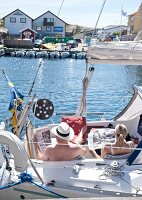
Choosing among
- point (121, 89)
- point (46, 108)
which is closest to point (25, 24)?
point (121, 89)

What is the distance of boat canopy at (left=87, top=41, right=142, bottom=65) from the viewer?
10289mm

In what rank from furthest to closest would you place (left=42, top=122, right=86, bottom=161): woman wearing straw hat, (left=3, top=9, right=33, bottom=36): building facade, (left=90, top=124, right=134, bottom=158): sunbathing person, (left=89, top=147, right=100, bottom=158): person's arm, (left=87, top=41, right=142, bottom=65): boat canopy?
1. (left=3, top=9, right=33, bottom=36): building facade
2. (left=87, top=41, right=142, bottom=65): boat canopy
3. (left=89, top=147, right=100, bottom=158): person's arm
4. (left=90, top=124, right=134, bottom=158): sunbathing person
5. (left=42, top=122, right=86, bottom=161): woman wearing straw hat

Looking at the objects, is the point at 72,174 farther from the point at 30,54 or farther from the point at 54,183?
the point at 30,54

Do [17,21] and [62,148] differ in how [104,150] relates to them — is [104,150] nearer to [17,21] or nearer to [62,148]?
[62,148]

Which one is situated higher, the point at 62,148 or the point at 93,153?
the point at 62,148

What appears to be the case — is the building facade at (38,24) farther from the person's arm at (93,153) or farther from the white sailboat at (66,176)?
the white sailboat at (66,176)

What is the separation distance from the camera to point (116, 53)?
1038cm

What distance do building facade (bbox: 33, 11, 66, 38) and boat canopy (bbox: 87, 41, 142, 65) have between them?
101m

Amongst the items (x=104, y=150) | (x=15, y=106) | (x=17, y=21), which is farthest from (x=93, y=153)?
(x=17, y=21)

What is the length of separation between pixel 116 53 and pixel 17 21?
102437 mm

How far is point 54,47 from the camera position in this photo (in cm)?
8575

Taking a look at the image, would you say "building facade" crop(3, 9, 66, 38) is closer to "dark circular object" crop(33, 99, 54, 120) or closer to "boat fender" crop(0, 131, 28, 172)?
"dark circular object" crop(33, 99, 54, 120)

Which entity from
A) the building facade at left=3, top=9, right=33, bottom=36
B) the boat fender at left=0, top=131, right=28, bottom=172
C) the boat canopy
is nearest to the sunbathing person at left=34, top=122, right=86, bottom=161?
the boat fender at left=0, top=131, right=28, bottom=172

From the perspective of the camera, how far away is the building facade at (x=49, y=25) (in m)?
111
